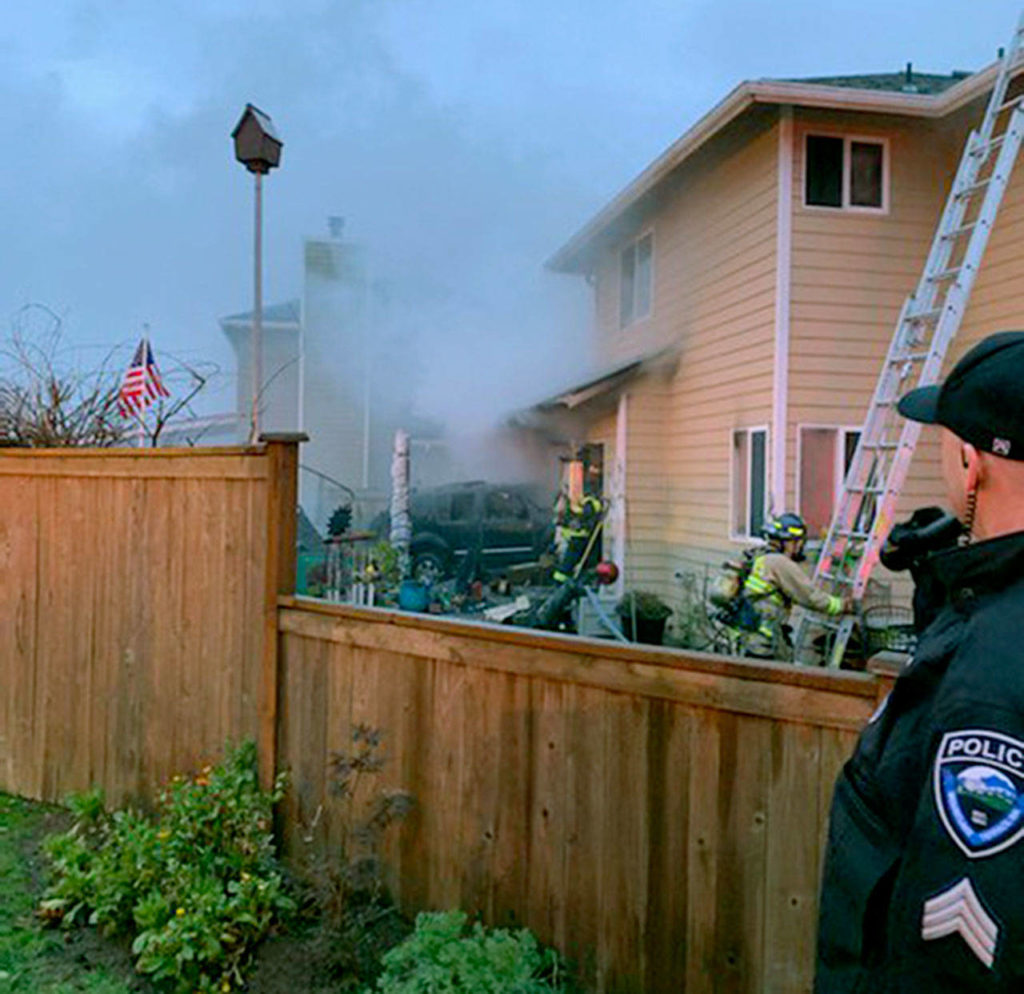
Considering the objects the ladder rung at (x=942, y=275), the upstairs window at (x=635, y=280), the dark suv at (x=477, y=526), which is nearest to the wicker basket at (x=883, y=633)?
the ladder rung at (x=942, y=275)

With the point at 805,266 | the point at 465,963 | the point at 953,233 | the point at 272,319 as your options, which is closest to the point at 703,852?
the point at 465,963

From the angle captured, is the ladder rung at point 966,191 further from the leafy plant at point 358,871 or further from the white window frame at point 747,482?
the leafy plant at point 358,871

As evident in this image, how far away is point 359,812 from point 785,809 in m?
1.61

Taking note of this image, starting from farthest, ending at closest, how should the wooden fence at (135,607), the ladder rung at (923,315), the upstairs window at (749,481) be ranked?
1. the upstairs window at (749,481)
2. the ladder rung at (923,315)
3. the wooden fence at (135,607)

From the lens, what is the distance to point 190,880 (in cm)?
304

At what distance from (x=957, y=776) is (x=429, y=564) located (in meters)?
11.9

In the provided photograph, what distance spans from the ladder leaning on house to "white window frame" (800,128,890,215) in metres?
1.33

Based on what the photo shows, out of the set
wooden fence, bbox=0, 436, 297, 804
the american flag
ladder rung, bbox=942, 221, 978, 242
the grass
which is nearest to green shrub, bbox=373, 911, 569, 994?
the grass

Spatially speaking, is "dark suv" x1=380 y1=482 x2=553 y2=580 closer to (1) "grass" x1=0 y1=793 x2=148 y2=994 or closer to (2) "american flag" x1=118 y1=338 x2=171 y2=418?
(2) "american flag" x1=118 y1=338 x2=171 y2=418

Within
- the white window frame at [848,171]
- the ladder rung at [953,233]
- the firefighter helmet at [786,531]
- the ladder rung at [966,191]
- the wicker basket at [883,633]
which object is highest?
the white window frame at [848,171]

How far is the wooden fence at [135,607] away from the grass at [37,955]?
1.65 ft

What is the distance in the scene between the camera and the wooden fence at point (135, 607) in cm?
360

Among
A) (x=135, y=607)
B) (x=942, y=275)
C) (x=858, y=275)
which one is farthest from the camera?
(x=858, y=275)

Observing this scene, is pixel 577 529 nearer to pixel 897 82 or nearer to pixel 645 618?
pixel 645 618
